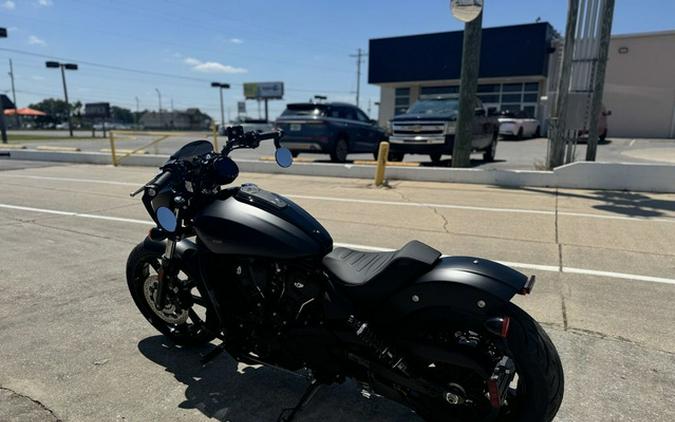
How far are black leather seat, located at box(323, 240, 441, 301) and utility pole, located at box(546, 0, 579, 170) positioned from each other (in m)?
9.71

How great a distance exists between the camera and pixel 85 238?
615 centimetres

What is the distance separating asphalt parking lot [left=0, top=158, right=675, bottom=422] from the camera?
8.95ft

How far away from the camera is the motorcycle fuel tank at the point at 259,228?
96.4 inches

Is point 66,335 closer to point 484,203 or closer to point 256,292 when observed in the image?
point 256,292

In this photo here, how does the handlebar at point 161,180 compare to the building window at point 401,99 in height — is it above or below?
below

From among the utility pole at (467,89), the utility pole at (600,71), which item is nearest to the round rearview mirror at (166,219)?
the utility pole at (467,89)

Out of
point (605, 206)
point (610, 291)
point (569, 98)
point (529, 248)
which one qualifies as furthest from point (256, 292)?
point (569, 98)

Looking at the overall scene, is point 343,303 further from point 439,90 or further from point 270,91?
point 270,91

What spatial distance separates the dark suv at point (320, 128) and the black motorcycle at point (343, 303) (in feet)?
34.7

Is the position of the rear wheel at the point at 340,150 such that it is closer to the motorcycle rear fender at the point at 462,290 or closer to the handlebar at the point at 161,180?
the handlebar at the point at 161,180

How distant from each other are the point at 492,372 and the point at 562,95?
10.1 meters

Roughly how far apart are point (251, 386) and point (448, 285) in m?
1.49

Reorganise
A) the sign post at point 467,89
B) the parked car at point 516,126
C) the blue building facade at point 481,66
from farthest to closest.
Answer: the blue building facade at point 481,66, the parked car at point 516,126, the sign post at point 467,89

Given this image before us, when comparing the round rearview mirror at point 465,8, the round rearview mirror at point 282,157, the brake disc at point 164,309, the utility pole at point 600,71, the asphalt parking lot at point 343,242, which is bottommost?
the asphalt parking lot at point 343,242
